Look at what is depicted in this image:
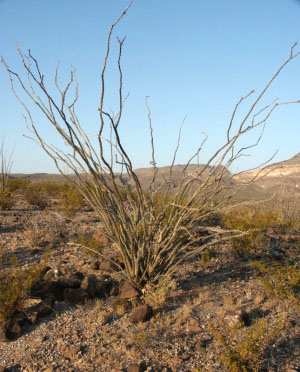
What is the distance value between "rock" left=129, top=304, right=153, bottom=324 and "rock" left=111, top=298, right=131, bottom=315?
22cm

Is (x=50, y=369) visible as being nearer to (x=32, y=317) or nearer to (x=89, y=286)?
(x=32, y=317)

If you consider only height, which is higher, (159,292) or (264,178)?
(264,178)

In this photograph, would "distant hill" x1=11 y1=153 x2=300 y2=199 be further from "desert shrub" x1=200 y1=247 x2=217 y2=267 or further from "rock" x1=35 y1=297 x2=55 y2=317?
"rock" x1=35 y1=297 x2=55 y2=317

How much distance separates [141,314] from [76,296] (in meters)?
1.03

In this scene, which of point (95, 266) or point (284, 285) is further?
point (95, 266)

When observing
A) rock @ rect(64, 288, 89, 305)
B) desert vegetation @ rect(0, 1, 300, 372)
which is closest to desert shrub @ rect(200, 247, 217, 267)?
desert vegetation @ rect(0, 1, 300, 372)

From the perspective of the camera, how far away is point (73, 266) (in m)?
5.64

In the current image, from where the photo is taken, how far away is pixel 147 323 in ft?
13.1

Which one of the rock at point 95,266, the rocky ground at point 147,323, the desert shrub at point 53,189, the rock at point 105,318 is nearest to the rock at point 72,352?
the rocky ground at point 147,323

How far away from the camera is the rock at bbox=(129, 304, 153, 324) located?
13.0 feet

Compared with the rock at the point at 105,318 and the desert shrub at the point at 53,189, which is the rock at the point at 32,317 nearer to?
the rock at the point at 105,318

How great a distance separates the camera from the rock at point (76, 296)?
14.7 ft

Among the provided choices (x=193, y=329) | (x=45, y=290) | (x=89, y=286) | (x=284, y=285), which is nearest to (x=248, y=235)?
(x=284, y=285)

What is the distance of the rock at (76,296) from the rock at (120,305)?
0.42 metres
